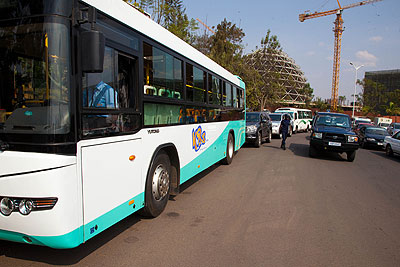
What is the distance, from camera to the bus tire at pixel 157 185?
4.03 meters

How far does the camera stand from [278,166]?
366 inches

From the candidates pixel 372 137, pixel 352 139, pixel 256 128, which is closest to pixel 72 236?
pixel 352 139

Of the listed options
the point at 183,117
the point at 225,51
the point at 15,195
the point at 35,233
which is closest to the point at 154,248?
the point at 35,233

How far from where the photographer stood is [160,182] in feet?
14.2

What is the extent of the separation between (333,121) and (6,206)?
11.9 m

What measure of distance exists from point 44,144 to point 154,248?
6.19 feet

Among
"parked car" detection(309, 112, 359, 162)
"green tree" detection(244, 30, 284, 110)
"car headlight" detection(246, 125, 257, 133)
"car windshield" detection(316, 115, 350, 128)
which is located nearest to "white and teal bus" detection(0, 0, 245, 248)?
"parked car" detection(309, 112, 359, 162)

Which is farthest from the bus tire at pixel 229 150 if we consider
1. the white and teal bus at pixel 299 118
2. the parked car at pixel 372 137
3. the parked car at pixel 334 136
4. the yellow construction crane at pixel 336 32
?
the yellow construction crane at pixel 336 32

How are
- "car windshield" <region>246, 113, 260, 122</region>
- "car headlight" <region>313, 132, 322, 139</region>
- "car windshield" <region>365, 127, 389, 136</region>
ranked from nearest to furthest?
1. "car headlight" <region>313, 132, 322, 139</region>
2. "car windshield" <region>246, 113, 260, 122</region>
3. "car windshield" <region>365, 127, 389, 136</region>

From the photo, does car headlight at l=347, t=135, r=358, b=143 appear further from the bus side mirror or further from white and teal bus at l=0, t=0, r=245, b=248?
the bus side mirror

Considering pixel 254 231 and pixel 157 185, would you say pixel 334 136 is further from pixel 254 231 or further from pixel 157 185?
pixel 157 185

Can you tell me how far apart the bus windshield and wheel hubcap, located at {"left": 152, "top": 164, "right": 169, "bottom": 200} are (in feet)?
6.38

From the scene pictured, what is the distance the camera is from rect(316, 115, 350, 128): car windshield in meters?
11.5

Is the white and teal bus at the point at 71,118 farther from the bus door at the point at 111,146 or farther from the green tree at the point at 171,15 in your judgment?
the green tree at the point at 171,15
